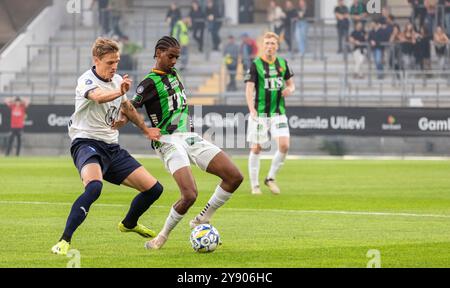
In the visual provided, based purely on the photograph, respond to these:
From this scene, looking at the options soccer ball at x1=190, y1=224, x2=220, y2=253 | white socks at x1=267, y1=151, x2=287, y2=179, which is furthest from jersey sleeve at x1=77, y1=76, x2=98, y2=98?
white socks at x1=267, y1=151, x2=287, y2=179

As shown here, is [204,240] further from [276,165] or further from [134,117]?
[276,165]

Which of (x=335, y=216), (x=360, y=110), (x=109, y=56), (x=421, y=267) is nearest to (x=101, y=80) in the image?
(x=109, y=56)

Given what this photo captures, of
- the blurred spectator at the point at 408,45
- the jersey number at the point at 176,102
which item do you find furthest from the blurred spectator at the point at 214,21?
→ the jersey number at the point at 176,102

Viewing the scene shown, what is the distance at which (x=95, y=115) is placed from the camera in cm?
1219

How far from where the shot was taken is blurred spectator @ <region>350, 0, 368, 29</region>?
41812mm

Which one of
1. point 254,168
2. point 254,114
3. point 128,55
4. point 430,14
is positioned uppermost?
point 430,14

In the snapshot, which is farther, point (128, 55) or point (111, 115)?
point (128, 55)

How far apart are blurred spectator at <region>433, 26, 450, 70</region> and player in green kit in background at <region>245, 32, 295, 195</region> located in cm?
2009

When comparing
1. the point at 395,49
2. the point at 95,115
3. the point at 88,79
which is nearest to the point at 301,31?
the point at 395,49

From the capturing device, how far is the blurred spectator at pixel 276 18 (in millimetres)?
43531

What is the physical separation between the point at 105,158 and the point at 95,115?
48 centimetres

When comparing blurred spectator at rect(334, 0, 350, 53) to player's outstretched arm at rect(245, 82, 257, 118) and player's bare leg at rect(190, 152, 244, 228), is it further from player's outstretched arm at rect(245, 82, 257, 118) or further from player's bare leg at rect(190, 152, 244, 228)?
player's bare leg at rect(190, 152, 244, 228)

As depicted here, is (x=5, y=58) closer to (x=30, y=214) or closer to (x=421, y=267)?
(x=30, y=214)

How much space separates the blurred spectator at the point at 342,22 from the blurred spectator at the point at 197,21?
5.57 metres
